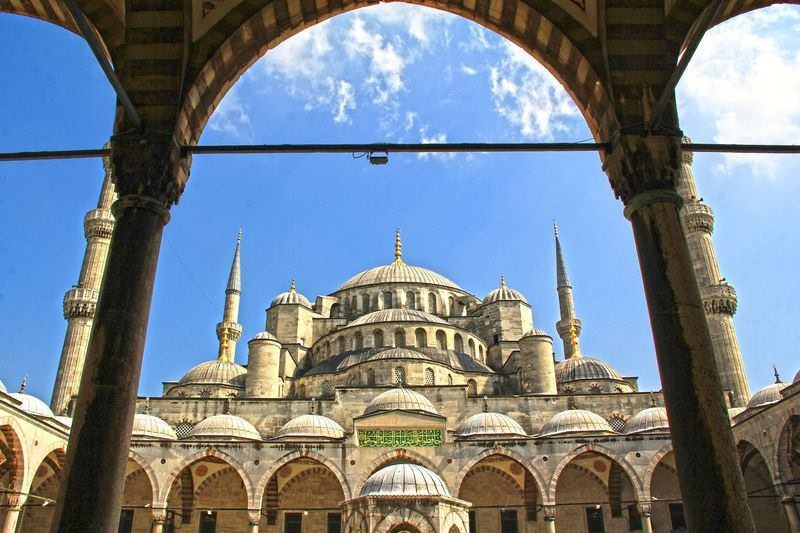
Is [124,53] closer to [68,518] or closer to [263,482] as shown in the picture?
[68,518]

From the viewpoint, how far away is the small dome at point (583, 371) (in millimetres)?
27062

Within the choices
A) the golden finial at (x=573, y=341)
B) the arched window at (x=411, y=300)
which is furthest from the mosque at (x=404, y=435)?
the arched window at (x=411, y=300)

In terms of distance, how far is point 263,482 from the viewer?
19578 mm

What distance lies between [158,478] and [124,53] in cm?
1654

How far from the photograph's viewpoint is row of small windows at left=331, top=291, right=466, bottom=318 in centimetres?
3372

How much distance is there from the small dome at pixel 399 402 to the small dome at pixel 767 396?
31.8 feet

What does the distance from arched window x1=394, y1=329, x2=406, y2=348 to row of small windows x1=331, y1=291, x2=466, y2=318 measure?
16.9 ft

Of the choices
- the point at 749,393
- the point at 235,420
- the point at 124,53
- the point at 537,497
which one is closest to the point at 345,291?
the point at 235,420

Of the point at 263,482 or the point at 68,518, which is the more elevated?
the point at 263,482

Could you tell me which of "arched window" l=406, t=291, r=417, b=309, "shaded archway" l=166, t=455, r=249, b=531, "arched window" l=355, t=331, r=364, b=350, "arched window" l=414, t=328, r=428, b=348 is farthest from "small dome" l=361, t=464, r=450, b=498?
"arched window" l=406, t=291, r=417, b=309

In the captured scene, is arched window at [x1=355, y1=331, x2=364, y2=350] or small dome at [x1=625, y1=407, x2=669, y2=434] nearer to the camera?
small dome at [x1=625, y1=407, x2=669, y2=434]

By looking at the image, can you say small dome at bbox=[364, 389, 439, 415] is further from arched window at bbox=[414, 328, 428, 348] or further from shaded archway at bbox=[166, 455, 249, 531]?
arched window at bbox=[414, 328, 428, 348]

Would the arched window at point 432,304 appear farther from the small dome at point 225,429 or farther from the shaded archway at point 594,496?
the small dome at point 225,429

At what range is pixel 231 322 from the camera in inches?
1265
